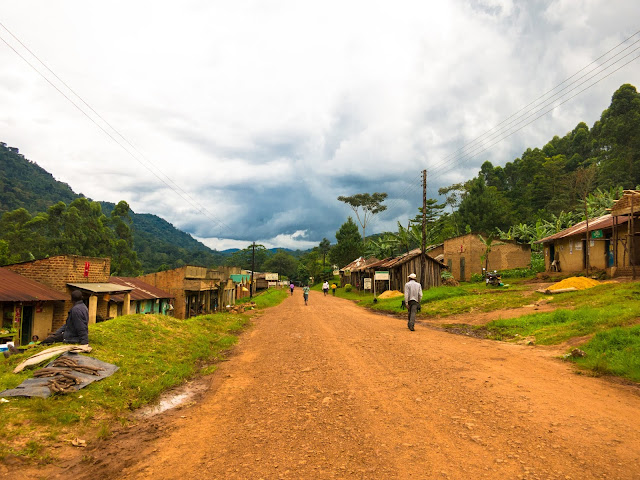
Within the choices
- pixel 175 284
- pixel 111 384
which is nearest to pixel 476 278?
pixel 175 284

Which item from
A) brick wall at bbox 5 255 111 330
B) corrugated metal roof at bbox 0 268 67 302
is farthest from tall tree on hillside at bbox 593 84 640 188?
corrugated metal roof at bbox 0 268 67 302

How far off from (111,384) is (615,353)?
9.36m

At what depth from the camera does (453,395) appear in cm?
561

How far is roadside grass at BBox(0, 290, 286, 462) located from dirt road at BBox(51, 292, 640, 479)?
61 centimetres

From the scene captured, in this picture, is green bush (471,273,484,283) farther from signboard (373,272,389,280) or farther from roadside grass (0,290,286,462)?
roadside grass (0,290,286,462)

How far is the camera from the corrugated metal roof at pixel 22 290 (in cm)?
1400

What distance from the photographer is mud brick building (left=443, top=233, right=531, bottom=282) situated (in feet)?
121

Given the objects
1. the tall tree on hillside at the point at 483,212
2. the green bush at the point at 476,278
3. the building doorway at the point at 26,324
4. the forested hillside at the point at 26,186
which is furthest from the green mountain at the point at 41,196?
the building doorway at the point at 26,324

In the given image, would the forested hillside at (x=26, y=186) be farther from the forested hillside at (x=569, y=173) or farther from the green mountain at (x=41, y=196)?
the forested hillside at (x=569, y=173)

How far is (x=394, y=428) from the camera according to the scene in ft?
14.7

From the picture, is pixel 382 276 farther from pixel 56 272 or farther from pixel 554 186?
pixel 554 186

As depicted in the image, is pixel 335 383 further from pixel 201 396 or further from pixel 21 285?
pixel 21 285

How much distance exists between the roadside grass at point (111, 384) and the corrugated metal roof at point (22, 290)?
21.0ft

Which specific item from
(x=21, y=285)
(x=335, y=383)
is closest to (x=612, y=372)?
(x=335, y=383)
